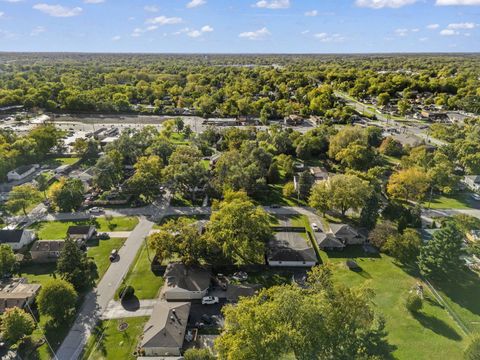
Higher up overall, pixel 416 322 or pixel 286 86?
pixel 286 86

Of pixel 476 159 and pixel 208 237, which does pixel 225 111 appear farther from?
pixel 208 237

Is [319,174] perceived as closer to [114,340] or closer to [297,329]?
[297,329]

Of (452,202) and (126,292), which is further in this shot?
(452,202)

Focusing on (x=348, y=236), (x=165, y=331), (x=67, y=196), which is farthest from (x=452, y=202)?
(x=67, y=196)

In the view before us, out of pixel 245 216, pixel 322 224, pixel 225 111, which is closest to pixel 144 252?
pixel 245 216

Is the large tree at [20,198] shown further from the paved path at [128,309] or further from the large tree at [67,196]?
the paved path at [128,309]
